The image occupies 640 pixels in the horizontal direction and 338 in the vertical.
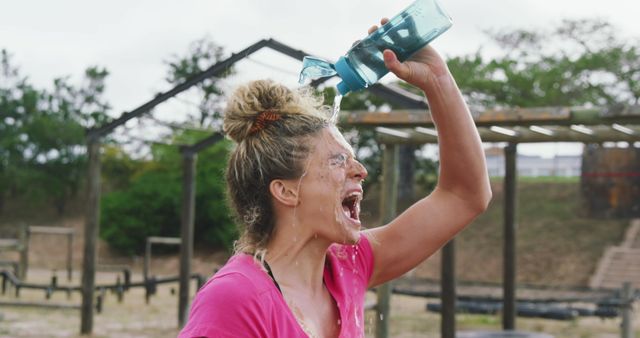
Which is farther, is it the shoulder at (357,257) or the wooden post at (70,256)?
the wooden post at (70,256)

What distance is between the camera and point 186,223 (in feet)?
36.8

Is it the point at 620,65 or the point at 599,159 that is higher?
the point at 620,65

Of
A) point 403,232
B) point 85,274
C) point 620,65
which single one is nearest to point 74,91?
point 620,65

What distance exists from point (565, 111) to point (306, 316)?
20.0ft

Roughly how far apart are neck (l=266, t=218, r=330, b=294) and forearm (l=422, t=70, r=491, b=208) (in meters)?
0.37

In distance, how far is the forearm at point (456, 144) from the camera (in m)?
2.10

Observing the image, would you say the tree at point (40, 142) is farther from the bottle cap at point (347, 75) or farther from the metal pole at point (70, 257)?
the bottle cap at point (347, 75)

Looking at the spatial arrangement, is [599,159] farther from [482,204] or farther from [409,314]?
[482,204]

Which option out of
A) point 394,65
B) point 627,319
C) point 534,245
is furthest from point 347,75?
point 534,245

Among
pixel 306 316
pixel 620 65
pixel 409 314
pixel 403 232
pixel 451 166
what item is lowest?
pixel 409 314

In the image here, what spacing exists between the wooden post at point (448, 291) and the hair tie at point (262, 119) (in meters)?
6.84

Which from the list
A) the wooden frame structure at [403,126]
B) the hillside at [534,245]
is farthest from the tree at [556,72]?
the wooden frame structure at [403,126]

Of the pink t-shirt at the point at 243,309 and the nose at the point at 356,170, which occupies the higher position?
the nose at the point at 356,170

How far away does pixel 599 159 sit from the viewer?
12797mm
